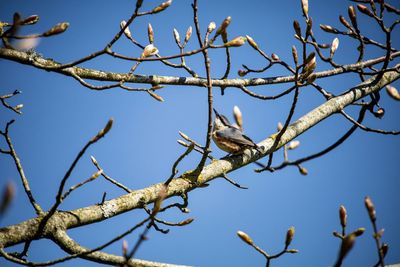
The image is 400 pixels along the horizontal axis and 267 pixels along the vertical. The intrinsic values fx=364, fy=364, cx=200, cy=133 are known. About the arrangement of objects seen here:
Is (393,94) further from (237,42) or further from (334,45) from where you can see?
(334,45)

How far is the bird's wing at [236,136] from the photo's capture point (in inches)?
179

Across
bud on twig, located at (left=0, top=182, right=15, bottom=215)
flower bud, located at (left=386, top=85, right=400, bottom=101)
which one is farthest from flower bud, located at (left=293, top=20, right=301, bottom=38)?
bud on twig, located at (left=0, top=182, right=15, bottom=215)

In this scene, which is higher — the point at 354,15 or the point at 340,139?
the point at 354,15

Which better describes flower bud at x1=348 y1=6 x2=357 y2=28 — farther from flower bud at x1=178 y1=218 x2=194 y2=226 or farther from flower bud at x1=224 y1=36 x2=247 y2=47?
flower bud at x1=178 y1=218 x2=194 y2=226

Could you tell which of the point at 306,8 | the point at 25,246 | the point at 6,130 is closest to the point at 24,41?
the point at 6,130

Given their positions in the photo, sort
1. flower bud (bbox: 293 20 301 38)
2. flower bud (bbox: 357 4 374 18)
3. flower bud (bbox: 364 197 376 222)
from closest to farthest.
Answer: flower bud (bbox: 364 197 376 222), flower bud (bbox: 293 20 301 38), flower bud (bbox: 357 4 374 18)

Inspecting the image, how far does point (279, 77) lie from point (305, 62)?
105cm

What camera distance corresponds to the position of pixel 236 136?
16.3 ft

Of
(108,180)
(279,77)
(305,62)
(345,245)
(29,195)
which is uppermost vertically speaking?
(279,77)

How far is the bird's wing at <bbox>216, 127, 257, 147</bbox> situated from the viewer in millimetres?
4539

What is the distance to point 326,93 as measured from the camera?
155 inches

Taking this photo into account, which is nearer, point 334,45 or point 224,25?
point 224,25

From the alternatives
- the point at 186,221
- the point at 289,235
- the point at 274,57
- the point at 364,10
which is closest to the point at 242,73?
the point at 274,57

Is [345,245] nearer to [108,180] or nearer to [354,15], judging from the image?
[108,180]
